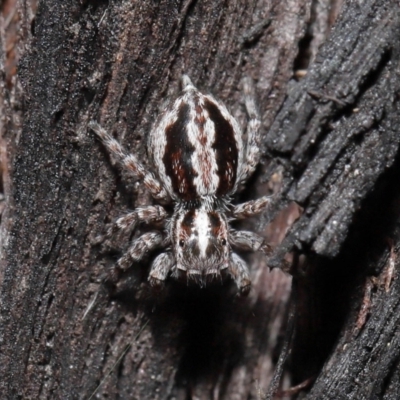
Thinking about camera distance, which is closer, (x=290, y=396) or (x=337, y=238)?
(x=337, y=238)

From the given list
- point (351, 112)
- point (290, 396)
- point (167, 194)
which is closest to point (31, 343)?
point (167, 194)

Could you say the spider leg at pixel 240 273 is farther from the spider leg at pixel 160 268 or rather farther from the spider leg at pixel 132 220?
the spider leg at pixel 132 220

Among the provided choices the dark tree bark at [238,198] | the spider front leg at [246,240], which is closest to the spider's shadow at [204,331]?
the dark tree bark at [238,198]

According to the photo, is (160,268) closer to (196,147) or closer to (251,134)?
(196,147)

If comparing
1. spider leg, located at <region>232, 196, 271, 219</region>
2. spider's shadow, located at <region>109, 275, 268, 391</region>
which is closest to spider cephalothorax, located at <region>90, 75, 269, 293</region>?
spider leg, located at <region>232, 196, 271, 219</region>

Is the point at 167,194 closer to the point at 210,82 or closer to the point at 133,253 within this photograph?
the point at 133,253

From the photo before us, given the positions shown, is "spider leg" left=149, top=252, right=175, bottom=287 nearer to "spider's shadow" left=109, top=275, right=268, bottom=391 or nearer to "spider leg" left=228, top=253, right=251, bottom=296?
"spider's shadow" left=109, top=275, right=268, bottom=391

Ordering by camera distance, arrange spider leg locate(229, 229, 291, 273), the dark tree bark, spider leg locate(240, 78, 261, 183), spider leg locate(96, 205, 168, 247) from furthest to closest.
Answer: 1. spider leg locate(229, 229, 291, 273)
2. spider leg locate(240, 78, 261, 183)
3. spider leg locate(96, 205, 168, 247)
4. the dark tree bark

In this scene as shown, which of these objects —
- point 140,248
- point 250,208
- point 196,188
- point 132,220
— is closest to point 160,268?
point 140,248
